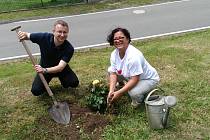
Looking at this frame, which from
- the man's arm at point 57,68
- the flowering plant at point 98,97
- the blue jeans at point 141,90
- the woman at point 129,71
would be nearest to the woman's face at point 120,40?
the woman at point 129,71

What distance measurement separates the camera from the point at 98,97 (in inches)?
231

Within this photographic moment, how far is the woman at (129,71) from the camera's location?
5.63m

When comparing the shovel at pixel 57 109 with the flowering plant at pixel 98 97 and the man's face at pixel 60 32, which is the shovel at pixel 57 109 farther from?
the man's face at pixel 60 32

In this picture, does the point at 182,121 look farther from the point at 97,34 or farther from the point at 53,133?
the point at 97,34

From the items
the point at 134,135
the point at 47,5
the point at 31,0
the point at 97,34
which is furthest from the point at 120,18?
the point at 134,135

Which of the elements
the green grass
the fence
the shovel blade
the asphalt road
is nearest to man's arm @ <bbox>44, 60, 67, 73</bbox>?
the shovel blade

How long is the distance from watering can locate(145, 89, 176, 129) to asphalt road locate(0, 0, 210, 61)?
5718 mm

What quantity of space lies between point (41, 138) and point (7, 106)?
1.24m

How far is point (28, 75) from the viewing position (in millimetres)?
7840

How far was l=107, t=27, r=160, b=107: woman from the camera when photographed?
563 centimetres

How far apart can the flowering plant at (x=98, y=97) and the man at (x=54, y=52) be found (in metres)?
0.53

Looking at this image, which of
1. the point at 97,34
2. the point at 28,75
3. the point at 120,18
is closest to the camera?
the point at 28,75

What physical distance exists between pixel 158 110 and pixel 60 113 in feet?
4.68

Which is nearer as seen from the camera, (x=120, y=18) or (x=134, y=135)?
(x=134, y=135)
